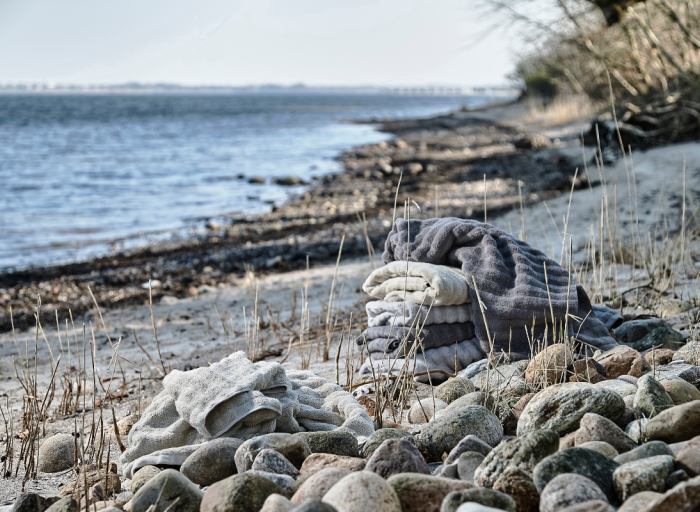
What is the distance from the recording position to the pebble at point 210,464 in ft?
8.73

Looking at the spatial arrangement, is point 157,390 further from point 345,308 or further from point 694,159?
point 694,159

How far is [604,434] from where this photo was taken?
2441mm

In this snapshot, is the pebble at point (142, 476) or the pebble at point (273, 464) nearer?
the pebble at point (273, 464)

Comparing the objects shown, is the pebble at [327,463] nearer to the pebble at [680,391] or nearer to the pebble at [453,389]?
the pebble at [453,389]

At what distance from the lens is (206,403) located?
2965mm

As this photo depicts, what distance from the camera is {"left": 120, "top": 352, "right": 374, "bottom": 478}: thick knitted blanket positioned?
2928 millimetres

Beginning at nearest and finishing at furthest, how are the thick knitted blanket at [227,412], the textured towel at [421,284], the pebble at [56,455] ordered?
the thick knitted blanket at [227,412] < the pebble at [56,455] < the textured towel at [421,284]

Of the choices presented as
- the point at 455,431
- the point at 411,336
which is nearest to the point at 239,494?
the point at 455,431

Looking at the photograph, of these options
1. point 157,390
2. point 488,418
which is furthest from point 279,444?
point 157,390

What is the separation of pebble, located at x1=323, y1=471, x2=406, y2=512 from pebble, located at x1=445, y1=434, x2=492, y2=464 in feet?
1.37

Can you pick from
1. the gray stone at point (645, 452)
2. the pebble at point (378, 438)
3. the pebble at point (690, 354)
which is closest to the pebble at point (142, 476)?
the pebble at point (378, 438)

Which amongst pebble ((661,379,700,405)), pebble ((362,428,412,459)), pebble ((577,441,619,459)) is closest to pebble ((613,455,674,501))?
pebble ((577,441,619,459))

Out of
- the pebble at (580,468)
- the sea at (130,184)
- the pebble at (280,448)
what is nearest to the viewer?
the pebble at (580,468)

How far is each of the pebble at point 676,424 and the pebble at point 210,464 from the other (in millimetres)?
1578
